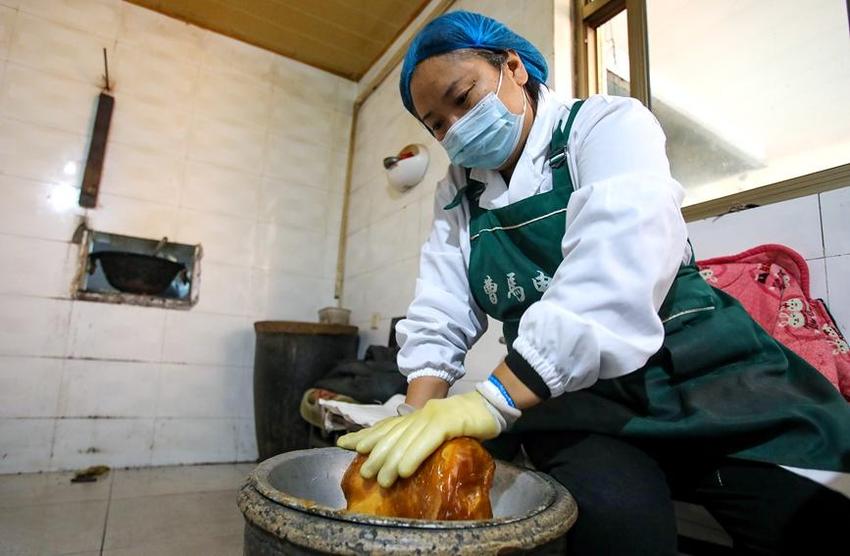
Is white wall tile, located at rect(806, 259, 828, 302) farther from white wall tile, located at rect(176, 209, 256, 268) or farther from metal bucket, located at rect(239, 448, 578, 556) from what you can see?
white wall tile, located at rect(176, 209, 256, 268)

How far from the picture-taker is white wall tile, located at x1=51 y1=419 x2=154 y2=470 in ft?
6.61

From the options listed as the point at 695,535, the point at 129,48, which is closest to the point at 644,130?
the point at 695,535

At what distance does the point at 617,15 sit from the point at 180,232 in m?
2.19

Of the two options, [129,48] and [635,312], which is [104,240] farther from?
[635,312]

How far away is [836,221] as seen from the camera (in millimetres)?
927

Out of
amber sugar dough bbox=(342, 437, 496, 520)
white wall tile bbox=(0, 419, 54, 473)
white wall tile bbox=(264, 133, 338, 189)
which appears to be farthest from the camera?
white wall tile bbox=(264, 133, 338, 189)

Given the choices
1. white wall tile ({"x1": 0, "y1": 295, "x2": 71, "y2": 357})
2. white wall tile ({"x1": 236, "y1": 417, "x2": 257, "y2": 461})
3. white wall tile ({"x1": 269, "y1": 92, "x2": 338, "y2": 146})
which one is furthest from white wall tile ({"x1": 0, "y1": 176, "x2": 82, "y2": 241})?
white wall tile ({"x1": 236, "y1": 417, "x2": 257, "y2": 461})

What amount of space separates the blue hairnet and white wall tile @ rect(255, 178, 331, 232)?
6.38 feet

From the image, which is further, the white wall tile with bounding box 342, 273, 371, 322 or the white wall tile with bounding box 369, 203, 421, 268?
the white wall tile with bounding box 342, 273, 371, 322

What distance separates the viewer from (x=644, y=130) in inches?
25.3

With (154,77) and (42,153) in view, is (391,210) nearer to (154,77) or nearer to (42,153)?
(154,77)

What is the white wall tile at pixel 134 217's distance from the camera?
220 centimetres

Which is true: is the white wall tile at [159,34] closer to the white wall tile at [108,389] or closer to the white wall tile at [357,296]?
the white wall tile at [357,296]

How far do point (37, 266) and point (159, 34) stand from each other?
134 cm
